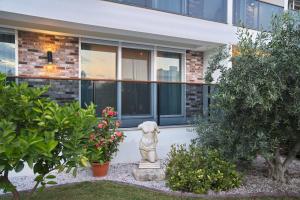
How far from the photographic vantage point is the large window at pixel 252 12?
10.3 m

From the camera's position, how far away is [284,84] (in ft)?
15.9

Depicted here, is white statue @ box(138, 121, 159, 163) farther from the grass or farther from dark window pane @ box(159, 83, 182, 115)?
dark window pane @ box(159, 83, 182, 115)

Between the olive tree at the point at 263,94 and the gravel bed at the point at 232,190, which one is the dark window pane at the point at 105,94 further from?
the olive tree at the point at 263,94

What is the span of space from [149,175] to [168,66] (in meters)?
5.35

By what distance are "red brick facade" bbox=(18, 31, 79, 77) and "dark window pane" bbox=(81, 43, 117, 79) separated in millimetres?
283

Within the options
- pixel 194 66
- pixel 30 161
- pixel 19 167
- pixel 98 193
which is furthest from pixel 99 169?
pixel 194 66

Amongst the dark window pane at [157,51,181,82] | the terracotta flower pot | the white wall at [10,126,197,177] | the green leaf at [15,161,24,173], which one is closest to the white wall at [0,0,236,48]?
the dark window pane at [157,51,181,82]

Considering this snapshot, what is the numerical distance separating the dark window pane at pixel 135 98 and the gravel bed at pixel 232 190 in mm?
1765

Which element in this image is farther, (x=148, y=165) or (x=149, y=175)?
(x=148, y=165)

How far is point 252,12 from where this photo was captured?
10.6m

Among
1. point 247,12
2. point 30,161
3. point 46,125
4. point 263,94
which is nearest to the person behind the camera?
point 30,161

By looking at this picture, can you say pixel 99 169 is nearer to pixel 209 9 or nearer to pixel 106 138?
pixel 106 138

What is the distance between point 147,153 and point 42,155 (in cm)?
357

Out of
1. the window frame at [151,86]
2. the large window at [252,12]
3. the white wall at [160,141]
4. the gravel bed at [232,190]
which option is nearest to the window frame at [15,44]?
the window frame at [151,86]
